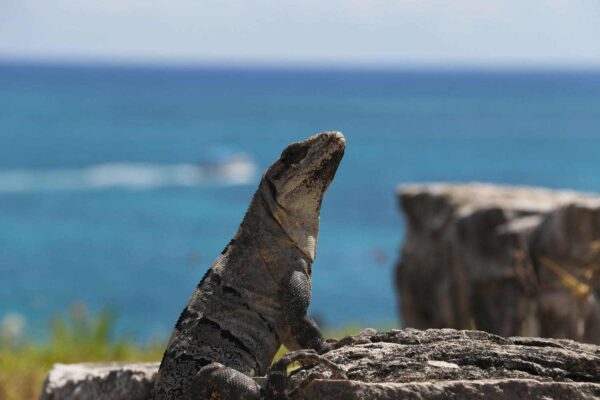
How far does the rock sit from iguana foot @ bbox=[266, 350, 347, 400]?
1428 millimetres

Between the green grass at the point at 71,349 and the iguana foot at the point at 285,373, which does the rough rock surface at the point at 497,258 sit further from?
the iguana foot at the point at 285,373

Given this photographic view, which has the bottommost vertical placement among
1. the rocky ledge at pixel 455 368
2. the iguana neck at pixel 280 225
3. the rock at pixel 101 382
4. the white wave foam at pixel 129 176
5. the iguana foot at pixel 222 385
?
the white wave foam at pixel 129 176

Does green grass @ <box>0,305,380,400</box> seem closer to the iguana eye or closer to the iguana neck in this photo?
the iguana neck

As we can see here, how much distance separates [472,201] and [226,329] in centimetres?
723

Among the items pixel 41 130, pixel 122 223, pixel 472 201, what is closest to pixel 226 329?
pixel 472 201

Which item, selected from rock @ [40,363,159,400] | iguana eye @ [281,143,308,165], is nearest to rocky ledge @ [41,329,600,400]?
iguana eye @ [281,143,308,165]

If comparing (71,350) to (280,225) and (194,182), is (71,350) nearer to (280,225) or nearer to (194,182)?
(280,225)

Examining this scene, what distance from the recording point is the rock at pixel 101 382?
5.24 metres

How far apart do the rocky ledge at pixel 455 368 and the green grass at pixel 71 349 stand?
4017 mm

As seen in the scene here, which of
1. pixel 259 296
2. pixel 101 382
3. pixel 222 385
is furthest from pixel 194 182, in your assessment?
pixel 222 385

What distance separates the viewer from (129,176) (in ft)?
180

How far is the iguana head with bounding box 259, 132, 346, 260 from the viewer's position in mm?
4633

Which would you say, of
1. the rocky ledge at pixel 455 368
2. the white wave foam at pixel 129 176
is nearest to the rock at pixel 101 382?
the rocky ledge at pixel 455 368

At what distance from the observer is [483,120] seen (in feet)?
303
